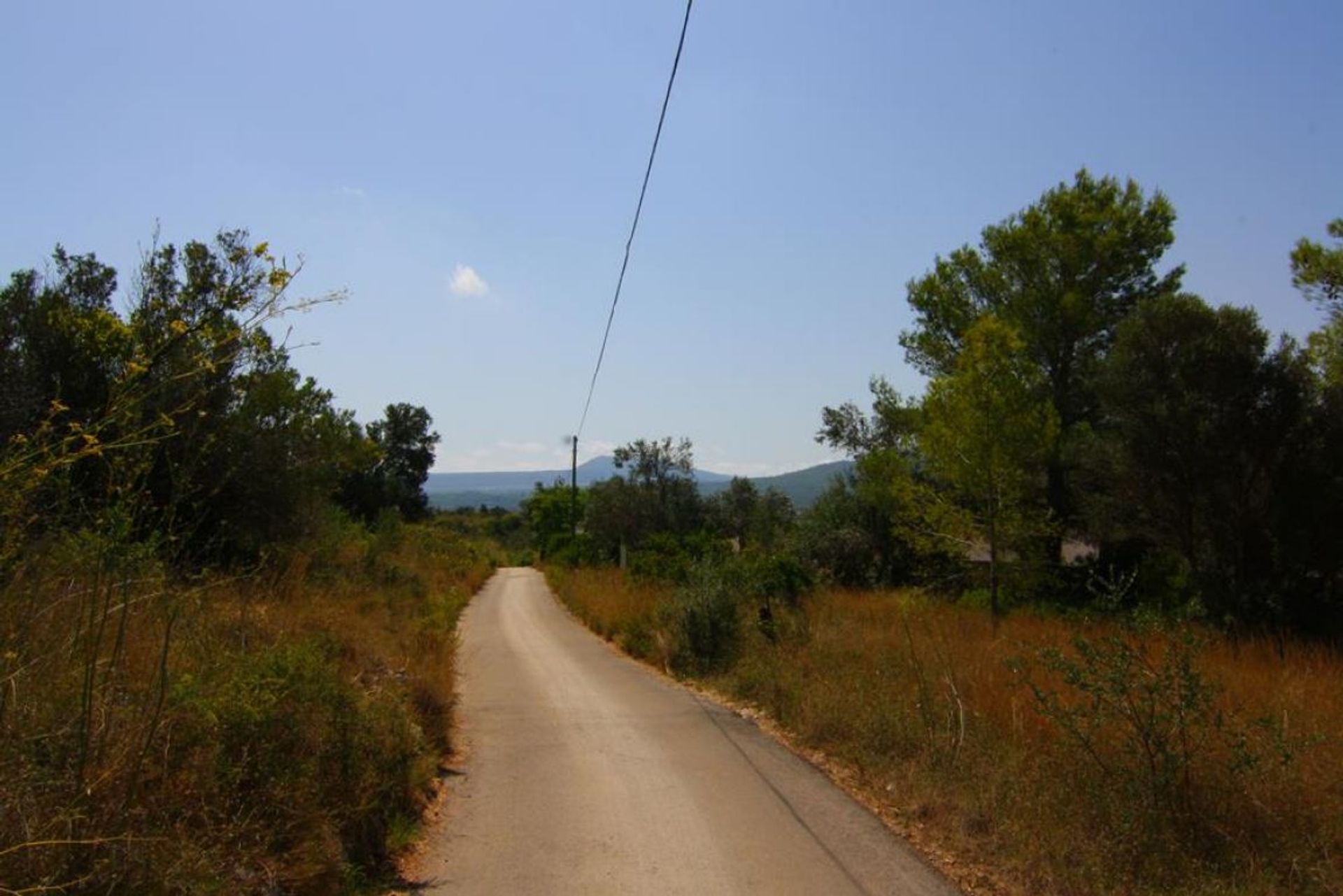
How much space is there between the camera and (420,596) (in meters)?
20.0

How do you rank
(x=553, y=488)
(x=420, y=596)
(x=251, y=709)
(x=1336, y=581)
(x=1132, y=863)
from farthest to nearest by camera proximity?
(x=553, y=488), (x=420, y=596), (x=1336, y=581), (x=1132, y=863), (x=251, y=709)

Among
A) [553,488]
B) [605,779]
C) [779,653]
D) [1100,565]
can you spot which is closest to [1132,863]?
[605,779]

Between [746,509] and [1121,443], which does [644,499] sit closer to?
[746,509]

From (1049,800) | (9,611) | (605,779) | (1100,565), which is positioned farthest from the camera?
(1100,565)

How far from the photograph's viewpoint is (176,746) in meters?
4.08

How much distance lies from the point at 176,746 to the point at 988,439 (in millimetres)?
14365

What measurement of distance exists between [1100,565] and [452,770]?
23460 millimetres

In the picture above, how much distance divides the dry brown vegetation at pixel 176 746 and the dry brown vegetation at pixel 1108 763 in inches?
142

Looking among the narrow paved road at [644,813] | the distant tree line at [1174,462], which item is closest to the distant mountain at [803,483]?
the distant tree line at [1174,462]

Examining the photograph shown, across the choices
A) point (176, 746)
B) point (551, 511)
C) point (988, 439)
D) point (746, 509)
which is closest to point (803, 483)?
point (551, 511)

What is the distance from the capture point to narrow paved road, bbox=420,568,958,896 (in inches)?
194

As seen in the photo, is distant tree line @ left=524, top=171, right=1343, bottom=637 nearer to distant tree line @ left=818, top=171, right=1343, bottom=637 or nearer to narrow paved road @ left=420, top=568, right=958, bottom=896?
distant tree line @ left=818, top=171, right=1343, bottom=637

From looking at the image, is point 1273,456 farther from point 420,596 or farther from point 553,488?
point 553,488

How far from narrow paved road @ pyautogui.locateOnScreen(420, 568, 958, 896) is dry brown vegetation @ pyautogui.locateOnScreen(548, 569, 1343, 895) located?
1.69ft
